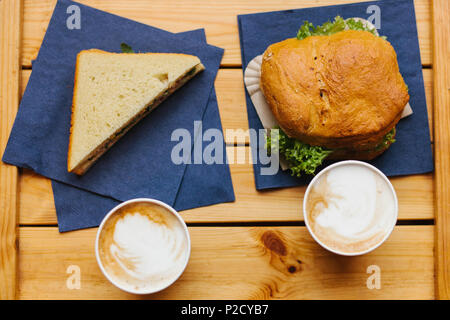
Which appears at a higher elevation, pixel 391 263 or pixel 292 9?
pixel 292 9

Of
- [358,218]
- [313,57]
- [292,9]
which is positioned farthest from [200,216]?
[292,9]

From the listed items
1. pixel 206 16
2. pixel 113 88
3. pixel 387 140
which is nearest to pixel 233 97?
pixel 206 16

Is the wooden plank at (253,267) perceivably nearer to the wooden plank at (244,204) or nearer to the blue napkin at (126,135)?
the wooden plank at (244,204)

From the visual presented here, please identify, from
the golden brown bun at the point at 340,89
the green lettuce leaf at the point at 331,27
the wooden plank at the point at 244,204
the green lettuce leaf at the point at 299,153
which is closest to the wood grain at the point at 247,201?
the wooden plank at the point at 244,204

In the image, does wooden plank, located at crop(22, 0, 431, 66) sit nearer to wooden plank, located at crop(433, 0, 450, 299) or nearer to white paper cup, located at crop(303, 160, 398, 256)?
wooden plank, located at crop(433, 0, 450, 299)

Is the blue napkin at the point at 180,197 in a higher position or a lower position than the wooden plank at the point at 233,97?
lower

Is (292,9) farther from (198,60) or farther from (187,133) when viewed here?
(187,133)

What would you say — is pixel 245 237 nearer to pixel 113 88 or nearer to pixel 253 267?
pixel 253 267
